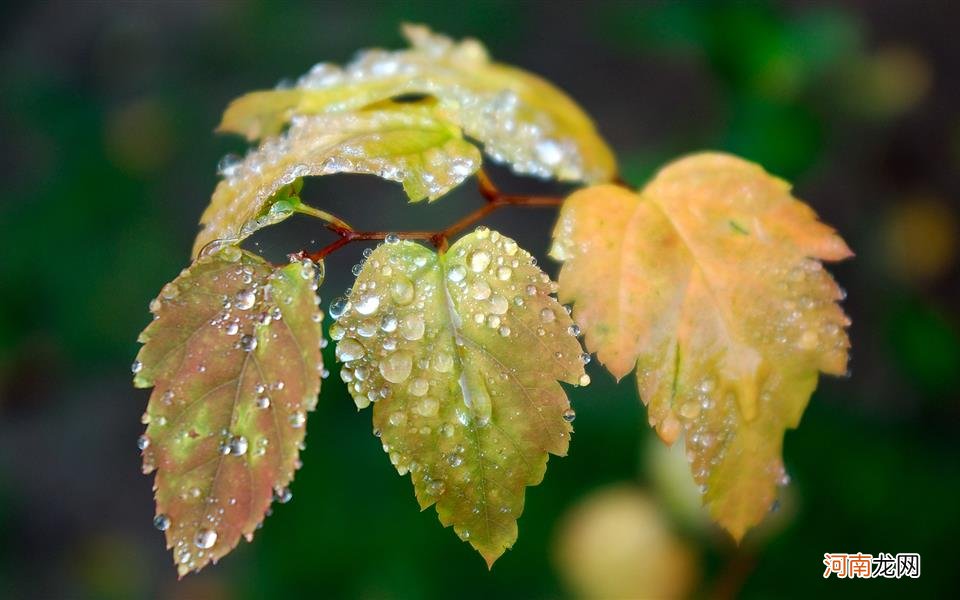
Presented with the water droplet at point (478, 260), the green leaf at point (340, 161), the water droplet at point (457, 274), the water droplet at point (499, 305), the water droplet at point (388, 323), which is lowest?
the water droplet at point (388, 323)

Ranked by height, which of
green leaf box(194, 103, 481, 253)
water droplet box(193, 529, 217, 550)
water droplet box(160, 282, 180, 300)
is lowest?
water droplet box(193, 529, 217, 550)

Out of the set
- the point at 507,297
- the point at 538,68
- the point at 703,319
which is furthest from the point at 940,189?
the point at 507,297

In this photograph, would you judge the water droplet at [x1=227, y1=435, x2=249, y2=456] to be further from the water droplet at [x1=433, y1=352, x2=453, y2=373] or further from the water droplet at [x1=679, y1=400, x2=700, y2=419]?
the water droplet at [x1=679, y1=400, x2=700, y2=419]

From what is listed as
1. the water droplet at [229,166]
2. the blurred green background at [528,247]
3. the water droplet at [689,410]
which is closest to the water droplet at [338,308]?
the water droplet at [229,166]

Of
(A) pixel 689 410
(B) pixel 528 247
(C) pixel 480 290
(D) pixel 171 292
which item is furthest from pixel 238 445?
(B) pixel 528 247

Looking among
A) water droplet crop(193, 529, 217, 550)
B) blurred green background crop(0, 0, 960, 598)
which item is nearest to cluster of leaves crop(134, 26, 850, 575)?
water droplet crop(193, 529, 217, 550)

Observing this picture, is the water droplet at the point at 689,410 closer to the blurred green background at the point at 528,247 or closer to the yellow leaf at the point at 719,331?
the yellow leaf at the point at 719,331

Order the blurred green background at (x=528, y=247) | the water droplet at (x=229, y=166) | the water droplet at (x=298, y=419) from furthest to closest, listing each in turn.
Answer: the blurred green background at (x=528, y=247) → the water droplet at (x=229, y=166) → the water droplet at (x=298, y=419)
